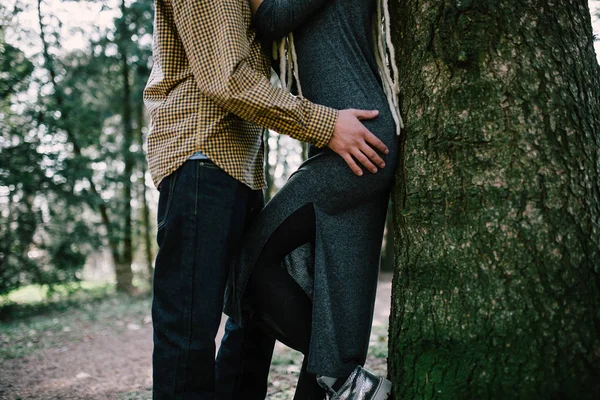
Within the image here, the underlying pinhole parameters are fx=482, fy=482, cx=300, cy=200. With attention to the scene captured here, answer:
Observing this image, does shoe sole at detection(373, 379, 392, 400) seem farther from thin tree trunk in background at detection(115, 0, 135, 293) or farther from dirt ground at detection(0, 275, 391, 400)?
thin tree trunk in background at detection(115, 0, 135, 293)

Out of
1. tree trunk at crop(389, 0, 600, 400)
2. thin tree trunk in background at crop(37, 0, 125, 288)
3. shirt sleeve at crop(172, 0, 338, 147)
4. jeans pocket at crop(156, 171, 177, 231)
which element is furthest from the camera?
thin tree trunk in background at crop(37, 0, 125, 288)

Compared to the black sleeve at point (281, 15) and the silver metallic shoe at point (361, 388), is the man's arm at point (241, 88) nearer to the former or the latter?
the black sleeve at point (281, 15)

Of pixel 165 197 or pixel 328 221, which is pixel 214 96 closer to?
pixel 165 197

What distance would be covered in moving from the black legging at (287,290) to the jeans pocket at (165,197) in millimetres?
417

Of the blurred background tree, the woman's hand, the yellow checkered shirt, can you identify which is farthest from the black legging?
the blurred background tree

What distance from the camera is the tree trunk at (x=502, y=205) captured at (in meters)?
1.63

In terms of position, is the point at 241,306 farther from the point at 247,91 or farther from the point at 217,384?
the point at 247,91

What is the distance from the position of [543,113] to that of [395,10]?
0.73 metres

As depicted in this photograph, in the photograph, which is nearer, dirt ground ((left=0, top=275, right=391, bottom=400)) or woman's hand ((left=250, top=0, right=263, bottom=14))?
woman's hand ((left=250, top=0, right=263, bottom=14))

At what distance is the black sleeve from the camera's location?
184 centimetres

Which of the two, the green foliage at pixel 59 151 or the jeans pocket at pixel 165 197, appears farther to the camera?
the green foliage at pixel 59 151

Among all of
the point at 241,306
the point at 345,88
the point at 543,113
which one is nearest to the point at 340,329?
the point at 241,306

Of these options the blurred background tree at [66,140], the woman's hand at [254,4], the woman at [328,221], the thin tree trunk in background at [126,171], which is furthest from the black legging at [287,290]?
the thin tree trunk in background at [126,171]

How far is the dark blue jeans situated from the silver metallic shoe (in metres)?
0.49
